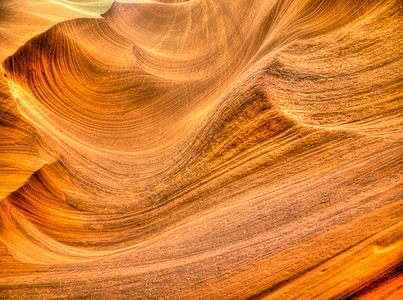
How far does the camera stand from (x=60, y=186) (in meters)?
3.22

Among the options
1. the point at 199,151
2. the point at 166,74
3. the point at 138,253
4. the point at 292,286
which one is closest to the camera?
the point at 292,286

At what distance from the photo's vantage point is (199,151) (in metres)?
2.98

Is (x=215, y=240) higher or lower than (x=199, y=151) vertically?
lower

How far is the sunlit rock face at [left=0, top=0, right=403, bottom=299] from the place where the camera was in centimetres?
165

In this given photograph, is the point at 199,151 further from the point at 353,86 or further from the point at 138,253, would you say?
the point at 353,86

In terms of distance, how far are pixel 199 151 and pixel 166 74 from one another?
7.85ft

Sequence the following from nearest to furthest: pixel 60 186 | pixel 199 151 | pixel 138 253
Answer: pixel 138 253, pixel 199 151, pixel 60 186

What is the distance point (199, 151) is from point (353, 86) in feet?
5.67

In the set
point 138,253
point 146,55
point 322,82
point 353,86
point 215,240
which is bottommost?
point 215,240

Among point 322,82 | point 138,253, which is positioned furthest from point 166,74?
point 138,253

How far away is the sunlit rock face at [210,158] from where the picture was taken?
1.65m

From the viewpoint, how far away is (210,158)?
2854 mm

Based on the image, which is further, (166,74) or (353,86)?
(166,74)

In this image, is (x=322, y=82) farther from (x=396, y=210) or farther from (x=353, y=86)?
(x=396, y=210)
